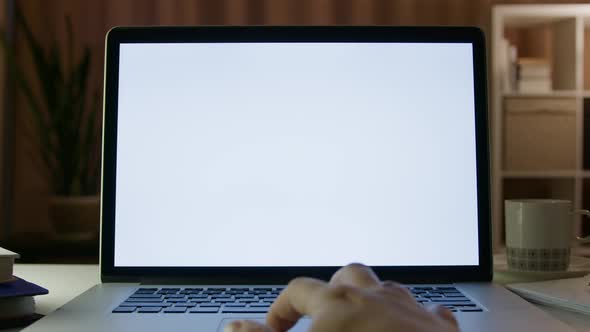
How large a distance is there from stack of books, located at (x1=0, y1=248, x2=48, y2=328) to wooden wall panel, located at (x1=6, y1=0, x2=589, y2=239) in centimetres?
274

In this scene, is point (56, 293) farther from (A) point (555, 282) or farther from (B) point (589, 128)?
(B) point (589, 128)

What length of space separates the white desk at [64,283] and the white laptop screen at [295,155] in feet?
0.26

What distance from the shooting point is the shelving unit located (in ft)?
9.06

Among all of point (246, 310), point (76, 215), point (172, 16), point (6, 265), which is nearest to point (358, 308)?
point (246, 310)

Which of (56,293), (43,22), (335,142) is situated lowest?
(56,293)

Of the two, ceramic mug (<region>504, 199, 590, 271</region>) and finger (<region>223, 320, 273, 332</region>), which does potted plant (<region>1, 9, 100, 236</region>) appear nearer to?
ceramic mug (<region>504, 199, 590, 271</region>)

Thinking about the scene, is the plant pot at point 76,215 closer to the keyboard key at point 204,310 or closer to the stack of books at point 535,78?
the stack of books at point 535,78

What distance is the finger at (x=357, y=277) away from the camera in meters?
0.32

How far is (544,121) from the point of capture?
2.77 metres

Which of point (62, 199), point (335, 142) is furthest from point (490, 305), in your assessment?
point (62, 199)

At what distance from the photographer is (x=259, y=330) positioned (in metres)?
0.33

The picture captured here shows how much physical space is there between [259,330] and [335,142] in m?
0.37

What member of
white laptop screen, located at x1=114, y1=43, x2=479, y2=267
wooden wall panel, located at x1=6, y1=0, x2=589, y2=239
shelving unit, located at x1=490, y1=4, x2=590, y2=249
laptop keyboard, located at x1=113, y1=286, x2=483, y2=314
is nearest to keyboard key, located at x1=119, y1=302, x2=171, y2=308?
laptop keyboard, located at x1=113, y1=286, x2=483, y2=314

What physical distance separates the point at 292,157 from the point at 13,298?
0.98ft
